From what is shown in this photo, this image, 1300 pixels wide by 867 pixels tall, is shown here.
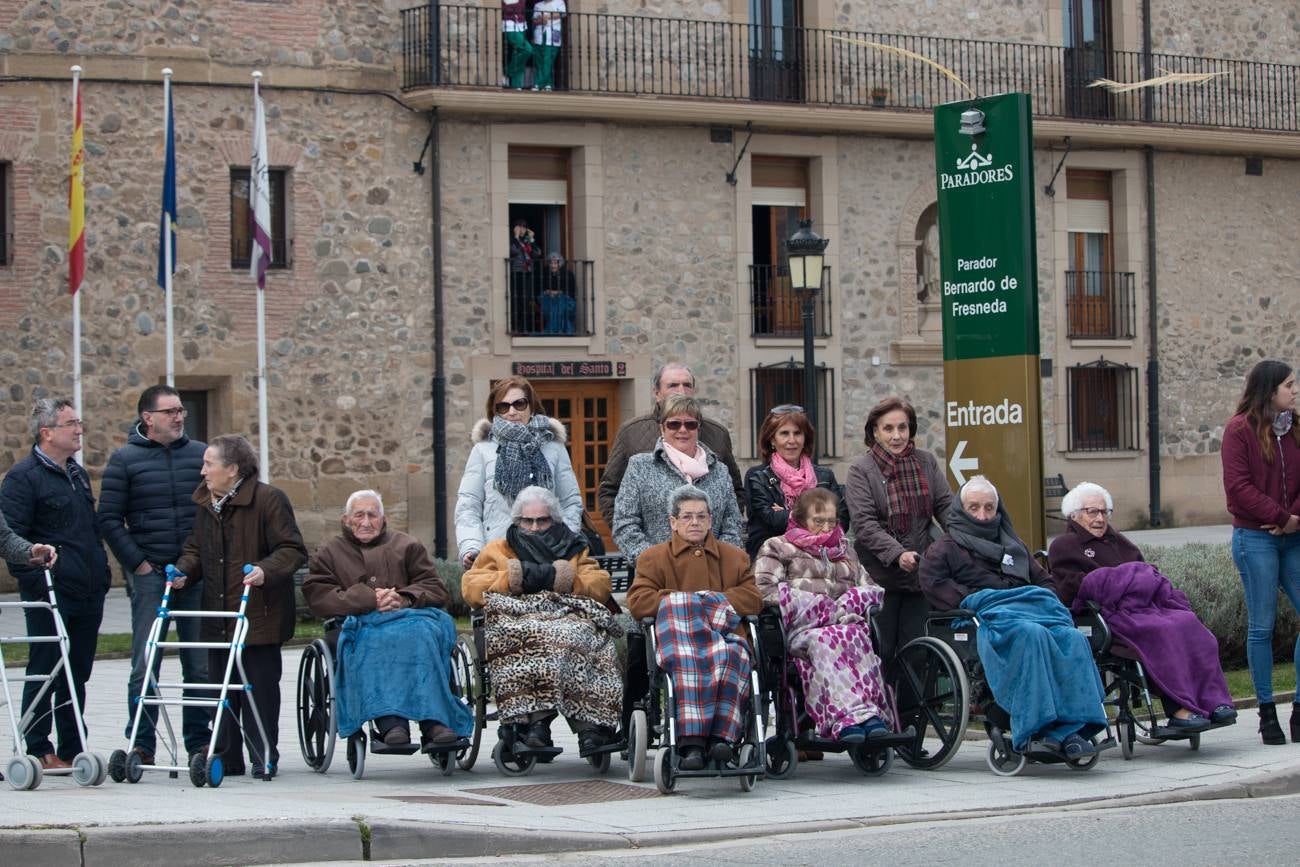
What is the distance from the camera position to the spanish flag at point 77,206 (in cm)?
2241

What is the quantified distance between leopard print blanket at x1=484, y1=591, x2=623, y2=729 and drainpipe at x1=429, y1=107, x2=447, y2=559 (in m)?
15.8

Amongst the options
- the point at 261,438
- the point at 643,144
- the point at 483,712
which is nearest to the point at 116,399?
the point at 261,438

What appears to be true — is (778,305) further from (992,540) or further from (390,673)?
(390,673)

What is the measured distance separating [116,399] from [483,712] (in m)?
15.2

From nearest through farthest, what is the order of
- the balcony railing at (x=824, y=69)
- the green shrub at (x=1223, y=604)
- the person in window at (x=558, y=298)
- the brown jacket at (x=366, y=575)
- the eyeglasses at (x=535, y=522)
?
the brown jacket at (x=366, y=575)
the eyeglasses at (x=535, y=522)
the green shrub at (x=1223, y=604)
the balcony railing at (x=824, y=69)
the person in window at (x=558, y=298)

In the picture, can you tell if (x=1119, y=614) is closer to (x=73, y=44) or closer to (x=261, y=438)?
(x=261, y=438)

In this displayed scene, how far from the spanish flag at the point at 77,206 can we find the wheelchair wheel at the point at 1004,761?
14.9m

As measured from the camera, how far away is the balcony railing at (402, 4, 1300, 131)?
26344 mm

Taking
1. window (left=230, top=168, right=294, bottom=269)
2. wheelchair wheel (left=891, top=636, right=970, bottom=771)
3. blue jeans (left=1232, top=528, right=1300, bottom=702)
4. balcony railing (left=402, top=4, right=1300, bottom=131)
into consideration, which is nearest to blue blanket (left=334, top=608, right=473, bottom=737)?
wheelchair wheel (left=891, top=636, right=970, bottom=771)

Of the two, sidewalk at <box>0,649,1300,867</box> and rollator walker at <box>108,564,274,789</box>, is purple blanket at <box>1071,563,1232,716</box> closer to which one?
sidewalk at <box>0,649,1300,867</box>

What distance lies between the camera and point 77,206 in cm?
2245

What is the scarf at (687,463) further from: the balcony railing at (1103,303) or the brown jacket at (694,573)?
the balcony railing at (1103,303)

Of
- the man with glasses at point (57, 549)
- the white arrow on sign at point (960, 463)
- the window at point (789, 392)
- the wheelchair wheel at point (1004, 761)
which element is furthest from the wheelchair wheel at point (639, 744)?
the window at point (789, 392)

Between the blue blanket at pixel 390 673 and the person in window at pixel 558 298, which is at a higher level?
the person in window at pixel 558 298
